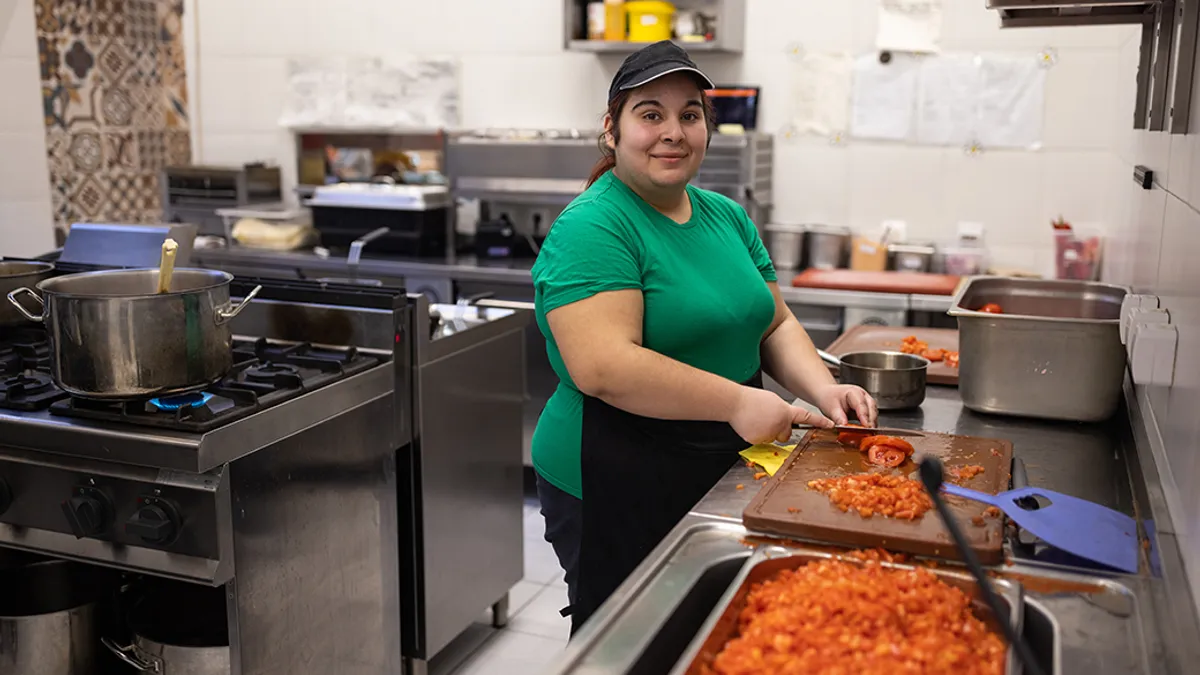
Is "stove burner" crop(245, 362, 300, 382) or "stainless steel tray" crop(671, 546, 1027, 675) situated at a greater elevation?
"stove burner" crop(245, 362, 300, 382)

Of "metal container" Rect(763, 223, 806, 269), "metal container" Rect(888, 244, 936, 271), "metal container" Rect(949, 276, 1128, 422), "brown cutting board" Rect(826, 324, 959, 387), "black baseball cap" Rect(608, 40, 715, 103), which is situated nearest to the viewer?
"black baseball cap" Rect(608, 40, 715, 103)

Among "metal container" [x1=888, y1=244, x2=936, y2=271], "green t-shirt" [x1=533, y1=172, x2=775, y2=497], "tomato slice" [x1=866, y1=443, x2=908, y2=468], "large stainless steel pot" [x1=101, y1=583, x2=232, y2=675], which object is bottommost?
"large stainless steel pot" [x1=101, y1=583, x2=232, y2=675]

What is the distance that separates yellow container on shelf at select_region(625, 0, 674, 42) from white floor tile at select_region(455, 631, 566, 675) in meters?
2.33

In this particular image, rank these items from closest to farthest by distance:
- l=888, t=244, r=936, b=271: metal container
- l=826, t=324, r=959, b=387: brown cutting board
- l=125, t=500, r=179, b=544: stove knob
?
l=125, t=500, r=179, b=544: stove knob < l=826, t=324, r=959, b=387: brown cutting board < l=888, t=244, r=936, b=271: metal container

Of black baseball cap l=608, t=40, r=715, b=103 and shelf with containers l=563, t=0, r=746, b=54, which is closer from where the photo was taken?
black baseball cap l=608, t=40, r=715, b=103

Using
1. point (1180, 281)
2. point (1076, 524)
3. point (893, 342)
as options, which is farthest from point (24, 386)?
point (1180, 281)

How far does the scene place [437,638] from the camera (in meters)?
2.89

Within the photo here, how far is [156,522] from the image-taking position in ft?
6.85

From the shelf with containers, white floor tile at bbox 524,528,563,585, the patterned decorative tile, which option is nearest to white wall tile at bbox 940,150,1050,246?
the shelf with containers

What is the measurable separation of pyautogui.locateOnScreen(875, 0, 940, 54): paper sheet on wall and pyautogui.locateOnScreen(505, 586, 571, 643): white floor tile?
8.01 ft

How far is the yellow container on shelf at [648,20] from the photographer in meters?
4.23

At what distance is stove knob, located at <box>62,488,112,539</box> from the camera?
2.13 metres

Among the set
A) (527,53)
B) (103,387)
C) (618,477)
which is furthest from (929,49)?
(103,387)

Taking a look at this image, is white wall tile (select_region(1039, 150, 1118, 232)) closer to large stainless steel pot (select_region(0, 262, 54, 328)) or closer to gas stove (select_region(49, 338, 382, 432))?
gas stove (select_region(49, 338, 382, 432))
